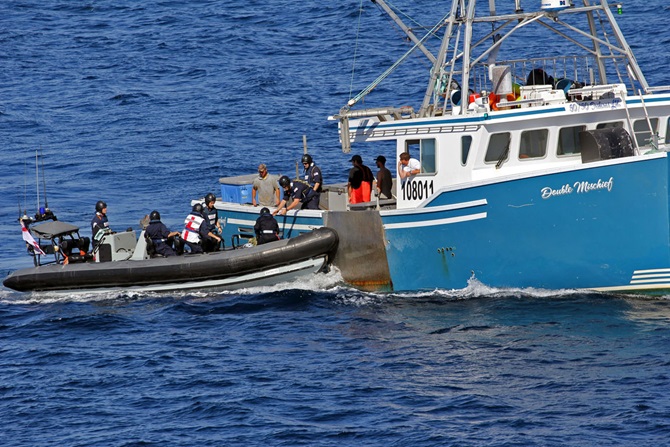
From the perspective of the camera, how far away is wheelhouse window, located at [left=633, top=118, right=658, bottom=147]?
21183 millimetres

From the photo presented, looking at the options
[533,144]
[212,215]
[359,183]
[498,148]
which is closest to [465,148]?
[498,148]

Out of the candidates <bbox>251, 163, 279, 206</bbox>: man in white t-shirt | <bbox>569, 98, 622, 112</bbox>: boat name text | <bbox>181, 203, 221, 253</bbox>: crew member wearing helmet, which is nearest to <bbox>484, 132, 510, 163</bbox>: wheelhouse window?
<bbox>569, 98, 622, 112</bbox>: boat name text

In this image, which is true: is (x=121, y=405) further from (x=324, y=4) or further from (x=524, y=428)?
(x=324, y=4)

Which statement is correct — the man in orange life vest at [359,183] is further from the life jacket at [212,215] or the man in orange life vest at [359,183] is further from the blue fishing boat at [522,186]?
the life jacket at [212,215]

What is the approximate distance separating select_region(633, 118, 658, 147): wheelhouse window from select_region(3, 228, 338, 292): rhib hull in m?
6.02

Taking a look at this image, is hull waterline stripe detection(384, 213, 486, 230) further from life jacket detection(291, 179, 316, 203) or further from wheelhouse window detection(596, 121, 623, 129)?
wheelhouse window detection(596, 121, 623, 129)

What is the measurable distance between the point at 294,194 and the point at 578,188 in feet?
20.8

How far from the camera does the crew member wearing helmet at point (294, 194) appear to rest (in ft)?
77.5

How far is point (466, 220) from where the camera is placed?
2091 cm

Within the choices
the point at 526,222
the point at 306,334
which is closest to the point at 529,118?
the point at 526,222

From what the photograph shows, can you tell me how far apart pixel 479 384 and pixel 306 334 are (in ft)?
13.2

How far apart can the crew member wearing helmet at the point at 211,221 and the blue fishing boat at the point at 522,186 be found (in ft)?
8.05

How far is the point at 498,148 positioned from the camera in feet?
69.5

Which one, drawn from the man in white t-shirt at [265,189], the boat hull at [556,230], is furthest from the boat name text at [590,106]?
the man in white t-shirt at [265,189]
